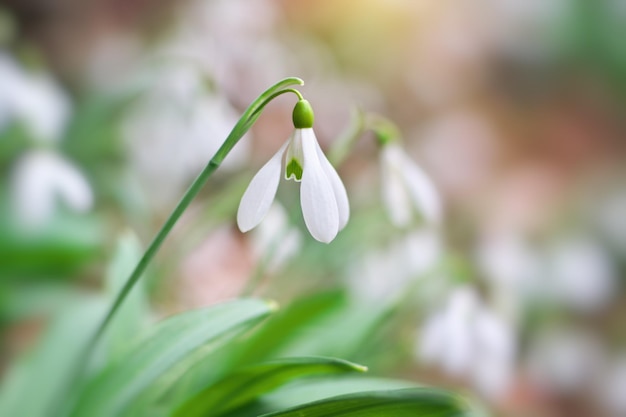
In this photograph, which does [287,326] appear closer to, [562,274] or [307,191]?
[307,191]

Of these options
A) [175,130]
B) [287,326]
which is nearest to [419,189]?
[287,326]

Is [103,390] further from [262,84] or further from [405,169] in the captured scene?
[262,84]

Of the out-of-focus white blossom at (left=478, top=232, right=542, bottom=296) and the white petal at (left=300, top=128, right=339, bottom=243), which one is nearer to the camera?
the white petal at (left=300, top=128, right=339, bottom=243)

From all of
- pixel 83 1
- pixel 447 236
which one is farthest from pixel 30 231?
pixel 83 1

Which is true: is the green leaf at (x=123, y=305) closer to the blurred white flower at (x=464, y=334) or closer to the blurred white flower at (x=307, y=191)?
the blurred white flower at (x=307, y=191)

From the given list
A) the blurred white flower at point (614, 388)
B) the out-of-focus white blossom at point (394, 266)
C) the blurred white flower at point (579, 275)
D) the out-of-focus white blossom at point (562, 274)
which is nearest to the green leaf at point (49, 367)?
the out-of-focus white blossom at point (394, 266)

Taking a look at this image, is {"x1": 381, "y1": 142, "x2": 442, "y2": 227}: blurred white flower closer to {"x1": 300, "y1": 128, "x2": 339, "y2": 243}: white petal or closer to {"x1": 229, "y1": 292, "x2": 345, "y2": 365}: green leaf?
{"x1": 229, "y1": 292, "x2": 345, "y2": 365}: green leaf

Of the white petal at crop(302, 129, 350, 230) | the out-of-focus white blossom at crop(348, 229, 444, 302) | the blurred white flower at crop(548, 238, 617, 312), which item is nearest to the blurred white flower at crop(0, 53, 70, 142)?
the out-of-focus white blossom at crop(348, 229, 444, 302)

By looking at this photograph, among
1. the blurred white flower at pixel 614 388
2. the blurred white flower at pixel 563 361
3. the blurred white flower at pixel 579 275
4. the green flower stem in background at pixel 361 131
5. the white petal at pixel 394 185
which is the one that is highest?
the blurred white flower at pixel 579 275
